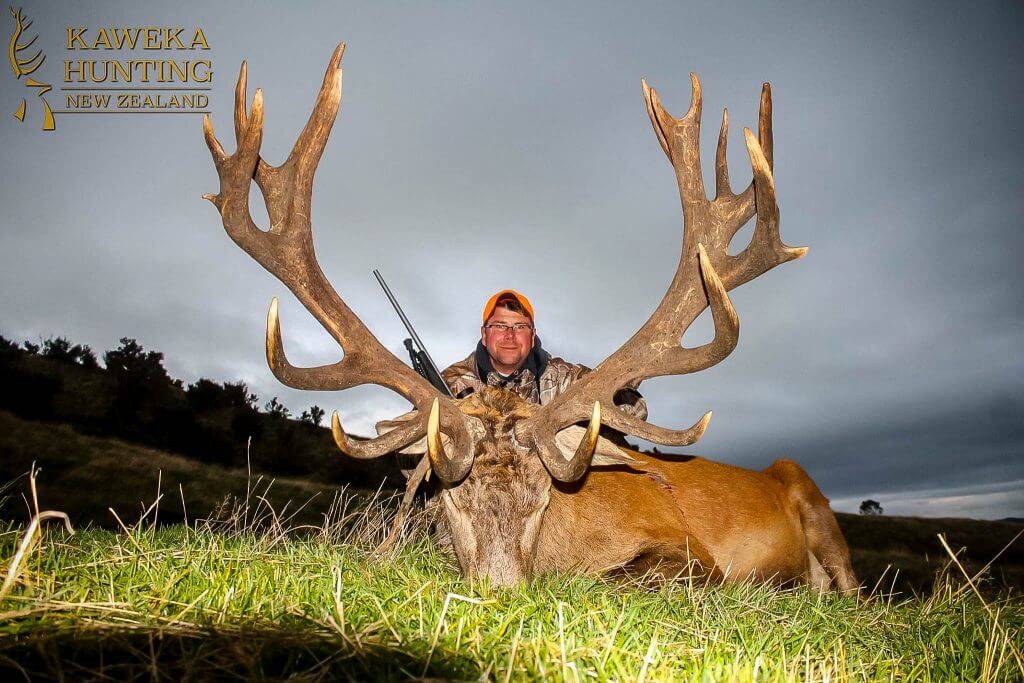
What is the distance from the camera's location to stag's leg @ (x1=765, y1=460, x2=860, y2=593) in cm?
601

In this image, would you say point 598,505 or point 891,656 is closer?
point 891,656

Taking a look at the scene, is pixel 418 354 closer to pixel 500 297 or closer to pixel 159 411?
pixel 500 297

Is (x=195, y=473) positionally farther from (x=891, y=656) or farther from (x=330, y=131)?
(x=891, y=656)

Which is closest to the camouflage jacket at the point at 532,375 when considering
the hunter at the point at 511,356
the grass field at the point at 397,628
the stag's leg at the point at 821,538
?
the hunter at the point at 511,356

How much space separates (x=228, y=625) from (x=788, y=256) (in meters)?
4.38

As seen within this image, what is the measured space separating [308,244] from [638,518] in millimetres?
3484

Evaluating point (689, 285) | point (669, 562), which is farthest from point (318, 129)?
point (669, 562)

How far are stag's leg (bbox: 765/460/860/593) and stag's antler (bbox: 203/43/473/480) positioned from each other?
4258 millimetres

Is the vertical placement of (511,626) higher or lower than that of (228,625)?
lower

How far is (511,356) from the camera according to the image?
7000 mm

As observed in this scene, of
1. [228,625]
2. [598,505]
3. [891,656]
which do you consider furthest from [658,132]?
[228,625]

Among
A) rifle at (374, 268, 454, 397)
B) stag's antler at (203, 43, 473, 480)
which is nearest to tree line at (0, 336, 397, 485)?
rifle at (374, 268, 454, 397)

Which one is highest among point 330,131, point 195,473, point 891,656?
point 330,131

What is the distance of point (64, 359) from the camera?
2373cm
